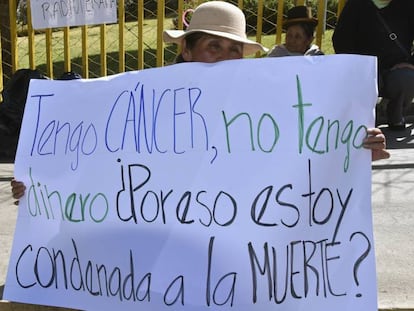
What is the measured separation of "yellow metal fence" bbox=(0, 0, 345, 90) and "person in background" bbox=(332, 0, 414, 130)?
327 millimetres

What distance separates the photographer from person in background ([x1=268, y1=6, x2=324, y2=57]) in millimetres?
5126

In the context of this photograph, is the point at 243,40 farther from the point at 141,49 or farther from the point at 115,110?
the point at 141,49

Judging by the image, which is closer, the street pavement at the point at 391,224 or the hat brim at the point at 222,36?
the hat brim at the point at 222,36

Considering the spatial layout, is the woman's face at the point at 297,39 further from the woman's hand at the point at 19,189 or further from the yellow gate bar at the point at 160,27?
the woman's hand at the point at 19,189

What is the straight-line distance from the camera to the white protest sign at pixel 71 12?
18.0 ft

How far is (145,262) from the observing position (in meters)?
2.25

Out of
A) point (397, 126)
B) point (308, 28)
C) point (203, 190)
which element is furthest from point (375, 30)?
point (203, 190)

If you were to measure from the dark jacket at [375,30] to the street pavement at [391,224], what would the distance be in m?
0.66

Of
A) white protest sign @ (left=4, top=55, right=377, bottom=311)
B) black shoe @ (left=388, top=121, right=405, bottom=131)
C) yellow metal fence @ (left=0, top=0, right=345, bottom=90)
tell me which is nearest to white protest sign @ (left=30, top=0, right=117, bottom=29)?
yellow metal fence @ (left=0, top=0, right=345, bottom=90)

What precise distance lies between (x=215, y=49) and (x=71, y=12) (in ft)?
10.8

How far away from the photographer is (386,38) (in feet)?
16.7

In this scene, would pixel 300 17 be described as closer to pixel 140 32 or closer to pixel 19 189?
pixel 140 32

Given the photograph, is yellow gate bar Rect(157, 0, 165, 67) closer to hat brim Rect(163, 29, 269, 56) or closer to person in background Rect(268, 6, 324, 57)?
person in background Rect(268, 6, 324, 57)

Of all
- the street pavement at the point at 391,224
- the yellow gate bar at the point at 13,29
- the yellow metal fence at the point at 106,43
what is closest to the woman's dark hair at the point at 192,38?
the street pavement at the point at 391,224
